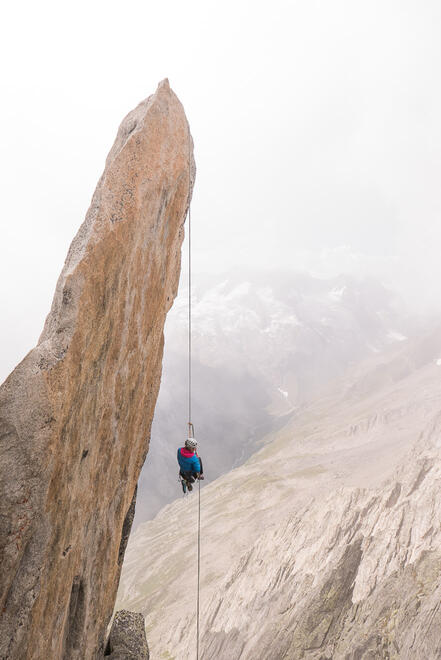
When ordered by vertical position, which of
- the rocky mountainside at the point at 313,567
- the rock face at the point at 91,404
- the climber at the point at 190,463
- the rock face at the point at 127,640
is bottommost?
the rocky mountainside at the point at 313,567

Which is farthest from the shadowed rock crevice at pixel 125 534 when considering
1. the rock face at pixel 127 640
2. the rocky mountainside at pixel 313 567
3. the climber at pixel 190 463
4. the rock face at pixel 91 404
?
the rocky mountainside at pixel 313 567

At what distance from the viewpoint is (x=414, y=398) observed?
123 metres

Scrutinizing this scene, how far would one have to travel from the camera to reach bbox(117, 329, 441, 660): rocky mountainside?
32.0m

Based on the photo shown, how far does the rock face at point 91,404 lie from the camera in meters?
6.22

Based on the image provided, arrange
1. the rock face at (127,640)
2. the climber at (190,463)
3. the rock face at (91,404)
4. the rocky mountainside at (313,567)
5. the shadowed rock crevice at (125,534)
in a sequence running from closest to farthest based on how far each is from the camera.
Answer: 1. the rock face at (91,404)
2. the rock face at (127,640)
3. the shadowed rock crevice at (125,534)
4. the climber at (190,463)
5. the rocky mountainside at (313,567)

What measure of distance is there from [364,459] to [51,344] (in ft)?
326

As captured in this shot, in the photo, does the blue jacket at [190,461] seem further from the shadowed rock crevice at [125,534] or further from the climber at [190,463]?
the shadowed rock crevice at [125,534]

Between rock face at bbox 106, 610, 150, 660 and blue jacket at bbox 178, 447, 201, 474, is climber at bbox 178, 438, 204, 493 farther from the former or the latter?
rock face at bbox 106, 610, 150, 660

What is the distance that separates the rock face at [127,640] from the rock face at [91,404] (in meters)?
1.63

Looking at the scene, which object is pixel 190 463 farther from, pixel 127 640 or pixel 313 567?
pixel 313 567

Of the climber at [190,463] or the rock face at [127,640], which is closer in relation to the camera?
the rock face at [127,640]

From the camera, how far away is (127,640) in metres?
12.2

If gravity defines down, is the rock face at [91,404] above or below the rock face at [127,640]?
above

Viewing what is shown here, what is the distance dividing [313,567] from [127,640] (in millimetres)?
37015
